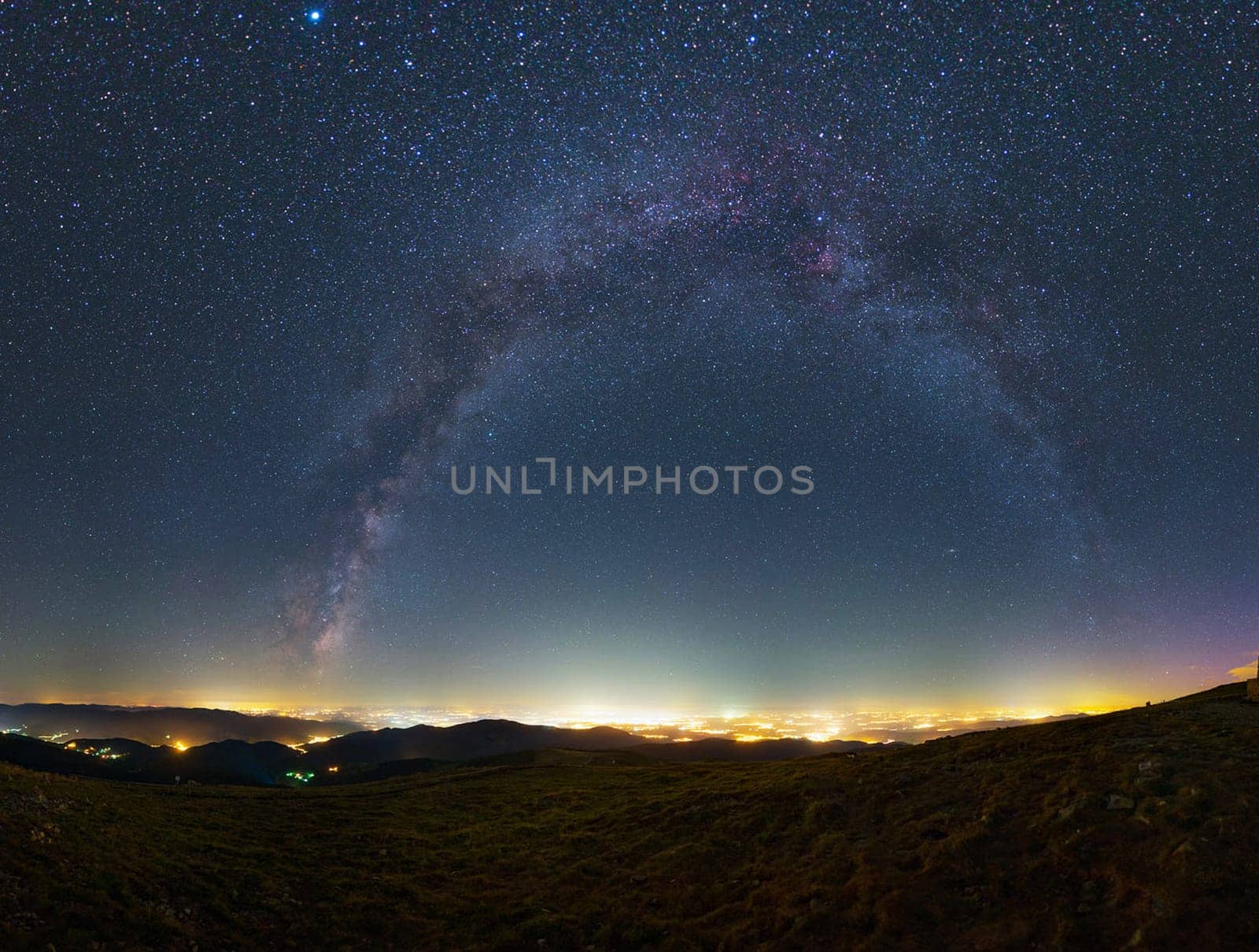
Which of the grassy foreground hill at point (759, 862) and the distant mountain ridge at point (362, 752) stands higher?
the grassy foreground hill at point (759, 862)

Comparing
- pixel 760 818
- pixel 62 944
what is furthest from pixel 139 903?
pixel 760 818

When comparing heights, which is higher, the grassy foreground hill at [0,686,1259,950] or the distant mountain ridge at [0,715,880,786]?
the grassy foreground hill at [0,686,1259,950]

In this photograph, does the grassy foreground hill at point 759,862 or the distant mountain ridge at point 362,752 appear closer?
the grassy foreground hill at point 759,862

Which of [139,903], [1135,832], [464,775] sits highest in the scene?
[1135,832]

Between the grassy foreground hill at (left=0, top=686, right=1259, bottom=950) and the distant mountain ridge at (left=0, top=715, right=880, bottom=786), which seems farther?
the distant mountain ridge at (left=0, top=715, right=880, bottom=786)

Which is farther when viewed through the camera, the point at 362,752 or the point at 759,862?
the point at 362,752

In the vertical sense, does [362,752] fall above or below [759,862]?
below

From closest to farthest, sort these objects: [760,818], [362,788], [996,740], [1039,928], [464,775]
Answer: [1039,928] < [760,818] < [996,740] < [362,788] < [464,775]

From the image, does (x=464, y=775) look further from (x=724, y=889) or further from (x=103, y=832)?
(x=724, y=889)
